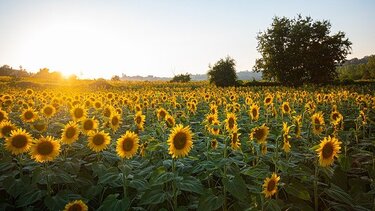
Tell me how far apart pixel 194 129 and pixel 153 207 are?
3388mm

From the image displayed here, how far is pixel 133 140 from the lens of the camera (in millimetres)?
3922

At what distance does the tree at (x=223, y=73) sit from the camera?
34219mm

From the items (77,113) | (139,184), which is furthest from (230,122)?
(77,113)

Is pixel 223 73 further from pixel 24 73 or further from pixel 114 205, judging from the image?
pixel 24 73

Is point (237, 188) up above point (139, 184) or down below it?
above

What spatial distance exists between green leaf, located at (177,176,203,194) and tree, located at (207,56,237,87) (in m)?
31.1

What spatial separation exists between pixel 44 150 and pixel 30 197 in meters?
0.60

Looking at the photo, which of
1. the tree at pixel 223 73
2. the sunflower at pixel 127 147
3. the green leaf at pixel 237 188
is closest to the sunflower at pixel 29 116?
the sunflower at pixel 127 147

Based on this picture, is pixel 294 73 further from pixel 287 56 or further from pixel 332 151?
pixel 332 151

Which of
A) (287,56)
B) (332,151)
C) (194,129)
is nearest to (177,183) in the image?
(332,151)

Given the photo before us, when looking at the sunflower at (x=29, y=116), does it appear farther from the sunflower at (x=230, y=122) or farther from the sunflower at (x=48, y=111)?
the sunflower at (x=230, y=122)

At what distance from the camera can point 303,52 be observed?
117 feet

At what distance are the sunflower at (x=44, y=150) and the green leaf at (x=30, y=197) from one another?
403 millimetres

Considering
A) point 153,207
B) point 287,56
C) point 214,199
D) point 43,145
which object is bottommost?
point 153,207
